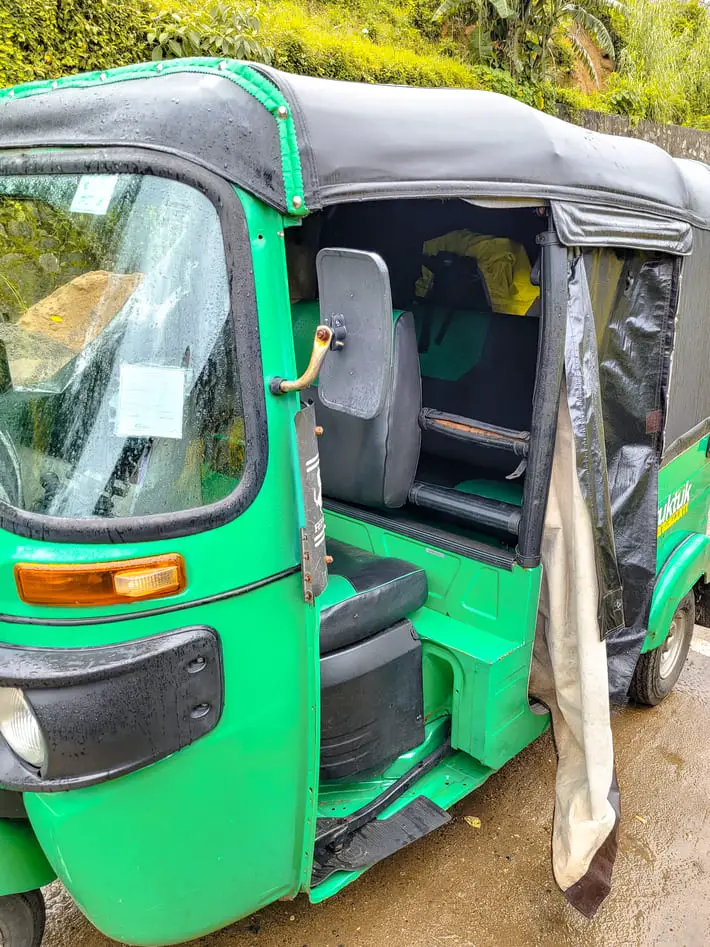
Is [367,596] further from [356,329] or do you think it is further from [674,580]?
[674,580]

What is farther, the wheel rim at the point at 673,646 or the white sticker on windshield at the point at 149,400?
the wheel rim at the point at 673,646

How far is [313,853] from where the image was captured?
216cm

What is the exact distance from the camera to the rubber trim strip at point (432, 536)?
2.49 m

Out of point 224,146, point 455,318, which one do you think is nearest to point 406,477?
point 455,318

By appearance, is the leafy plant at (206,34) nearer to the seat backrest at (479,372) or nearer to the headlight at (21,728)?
the seat backrest at (479,372)

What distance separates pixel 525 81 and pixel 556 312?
11.2m

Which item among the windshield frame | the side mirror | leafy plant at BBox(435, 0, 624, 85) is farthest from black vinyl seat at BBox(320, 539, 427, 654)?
leafy plant at BBox(435, 0, 624, 85)

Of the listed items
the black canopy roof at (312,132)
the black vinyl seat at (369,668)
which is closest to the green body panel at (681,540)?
the black vinyl seat at (369,668)

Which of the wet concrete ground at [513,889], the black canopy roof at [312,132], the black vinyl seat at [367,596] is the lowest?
the wet concrete ground at [513,889]

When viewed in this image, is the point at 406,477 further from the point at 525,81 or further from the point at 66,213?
the point at 525,81

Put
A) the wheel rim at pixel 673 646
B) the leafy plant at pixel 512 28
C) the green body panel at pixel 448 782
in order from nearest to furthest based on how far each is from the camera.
Answer: the green body panel at pixel 448 782 → the wheel rim at pixel 673 646 → the leafy plant at pixel 512 28

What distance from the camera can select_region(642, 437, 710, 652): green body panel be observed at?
3045mm

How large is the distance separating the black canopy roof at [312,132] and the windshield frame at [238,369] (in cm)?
4

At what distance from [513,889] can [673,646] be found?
1.56m
